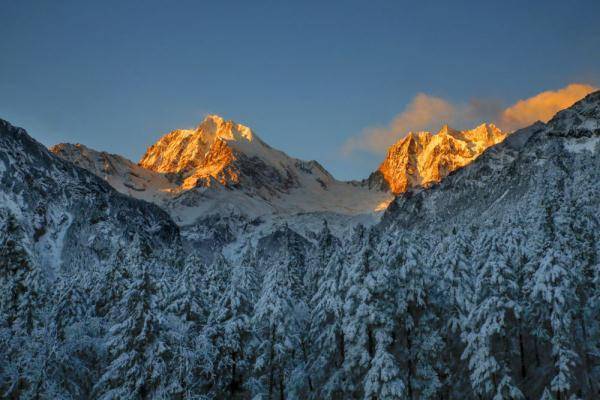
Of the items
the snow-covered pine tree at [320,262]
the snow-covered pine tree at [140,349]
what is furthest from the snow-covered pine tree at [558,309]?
the snow-covered pine tree at [140,349]

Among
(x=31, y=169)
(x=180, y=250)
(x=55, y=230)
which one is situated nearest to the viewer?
(x=180, y=250)

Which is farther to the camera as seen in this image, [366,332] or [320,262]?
[320,262]

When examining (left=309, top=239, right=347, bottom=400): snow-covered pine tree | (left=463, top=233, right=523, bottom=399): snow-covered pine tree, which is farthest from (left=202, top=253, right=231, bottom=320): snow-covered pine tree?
(left=463, top=233, right=523, bottom=399): snow-covered pine tree

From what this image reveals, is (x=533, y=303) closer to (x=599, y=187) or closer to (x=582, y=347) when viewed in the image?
(x=582, y=347)

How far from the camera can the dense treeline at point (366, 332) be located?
30.2 metres

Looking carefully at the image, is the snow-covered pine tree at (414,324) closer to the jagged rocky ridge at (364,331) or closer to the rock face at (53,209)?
the jagged rocky ridge at (364,331)

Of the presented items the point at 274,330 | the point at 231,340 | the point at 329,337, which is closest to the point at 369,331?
the point at 329,337

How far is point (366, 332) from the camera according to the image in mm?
32562

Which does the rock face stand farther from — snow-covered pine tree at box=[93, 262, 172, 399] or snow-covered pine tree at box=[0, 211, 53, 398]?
snow-covered pine tree at box=[93, 262, 172, 399]

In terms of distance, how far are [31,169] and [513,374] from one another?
177361 millimetres

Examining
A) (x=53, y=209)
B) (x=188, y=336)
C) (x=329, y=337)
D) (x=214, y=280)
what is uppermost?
(x=53, y=209)

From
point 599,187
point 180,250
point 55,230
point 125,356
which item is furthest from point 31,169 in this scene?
point 125,356

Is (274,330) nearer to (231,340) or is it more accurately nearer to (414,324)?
(231,340)

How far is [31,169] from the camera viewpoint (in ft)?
598
